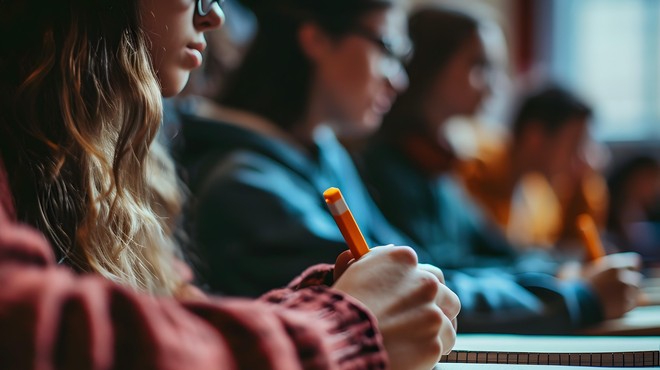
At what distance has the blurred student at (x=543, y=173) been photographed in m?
2.13

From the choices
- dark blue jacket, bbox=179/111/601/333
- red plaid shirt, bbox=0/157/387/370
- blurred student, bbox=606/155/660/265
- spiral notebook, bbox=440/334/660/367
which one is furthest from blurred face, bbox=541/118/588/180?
red plaid shirt, bbox=0/157/387/370

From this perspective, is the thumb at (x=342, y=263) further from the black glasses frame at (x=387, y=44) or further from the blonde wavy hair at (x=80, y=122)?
the black glasses frame at (x=387, y=44)

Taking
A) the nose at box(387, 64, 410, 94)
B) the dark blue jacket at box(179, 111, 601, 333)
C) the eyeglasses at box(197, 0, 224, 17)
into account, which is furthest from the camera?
the nose at box(387, 64, 410, 94)

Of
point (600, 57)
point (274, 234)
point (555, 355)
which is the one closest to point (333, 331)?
point (555, 355)

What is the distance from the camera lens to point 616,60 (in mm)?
3934

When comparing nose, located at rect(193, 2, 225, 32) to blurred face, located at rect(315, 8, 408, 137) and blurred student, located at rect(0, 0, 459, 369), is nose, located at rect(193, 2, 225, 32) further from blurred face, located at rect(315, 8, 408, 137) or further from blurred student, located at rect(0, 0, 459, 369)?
blurred face, located at rect(315, 8, 408, 137)

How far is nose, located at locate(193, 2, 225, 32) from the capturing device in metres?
0.53

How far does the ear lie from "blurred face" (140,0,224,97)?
0.64m

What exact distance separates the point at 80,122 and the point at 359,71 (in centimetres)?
78

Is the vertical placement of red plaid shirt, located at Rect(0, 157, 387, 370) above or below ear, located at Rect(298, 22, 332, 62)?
above

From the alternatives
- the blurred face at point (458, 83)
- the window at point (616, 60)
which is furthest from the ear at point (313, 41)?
the window at point (616, 60)

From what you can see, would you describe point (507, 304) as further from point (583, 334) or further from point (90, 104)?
point (90, 104)

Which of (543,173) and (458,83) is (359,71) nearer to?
(458,83)

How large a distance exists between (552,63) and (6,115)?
3643 mm
